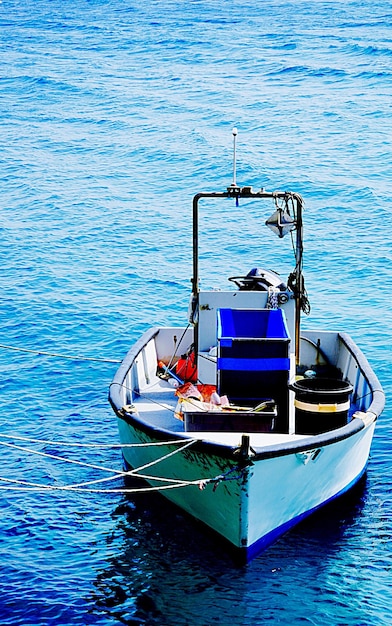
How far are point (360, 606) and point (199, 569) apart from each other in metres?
Answer: 1.70

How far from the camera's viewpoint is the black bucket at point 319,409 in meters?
10.8

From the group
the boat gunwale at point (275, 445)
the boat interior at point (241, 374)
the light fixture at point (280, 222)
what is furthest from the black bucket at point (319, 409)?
the light fixture at point (280, 222)

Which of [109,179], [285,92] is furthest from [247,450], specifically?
[285,92]

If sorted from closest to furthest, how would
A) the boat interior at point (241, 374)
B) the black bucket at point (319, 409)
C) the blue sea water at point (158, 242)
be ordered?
the blue sea water at point (158, 242) → the boat interior at point (241, 374) → the black bucket at point (319, 409)

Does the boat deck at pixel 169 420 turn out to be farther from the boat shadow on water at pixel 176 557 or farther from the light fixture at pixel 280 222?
the light fixture at pixel 280 222

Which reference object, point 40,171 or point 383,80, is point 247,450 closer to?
point 40,171

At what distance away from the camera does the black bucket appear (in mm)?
10836

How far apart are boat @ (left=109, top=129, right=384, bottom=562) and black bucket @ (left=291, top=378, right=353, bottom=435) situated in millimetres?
12

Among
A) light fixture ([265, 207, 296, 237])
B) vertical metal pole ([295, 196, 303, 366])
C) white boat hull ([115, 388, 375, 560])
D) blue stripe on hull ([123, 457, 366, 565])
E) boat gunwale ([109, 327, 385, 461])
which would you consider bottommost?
blue stripe on hull ([123, 457, 366, 565])

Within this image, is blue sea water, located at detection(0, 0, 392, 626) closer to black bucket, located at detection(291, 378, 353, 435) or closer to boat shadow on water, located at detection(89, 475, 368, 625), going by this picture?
boat shadow on water, located at detection(89, 475, 368, 625)

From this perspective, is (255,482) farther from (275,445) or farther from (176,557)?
(176,557)

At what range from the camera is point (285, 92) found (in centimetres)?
3962

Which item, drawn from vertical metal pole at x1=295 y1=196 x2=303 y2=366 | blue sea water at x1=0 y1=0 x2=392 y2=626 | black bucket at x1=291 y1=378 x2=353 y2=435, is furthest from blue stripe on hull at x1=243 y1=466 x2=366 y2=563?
vertical metal pole at x1=295 y1=196 x2=303 y2=366

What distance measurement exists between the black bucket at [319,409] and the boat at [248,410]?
1 centimetres
